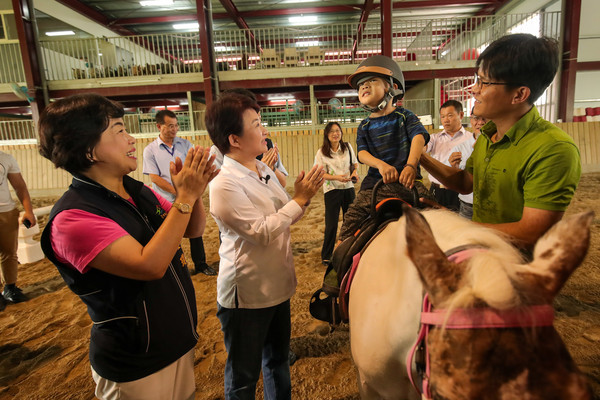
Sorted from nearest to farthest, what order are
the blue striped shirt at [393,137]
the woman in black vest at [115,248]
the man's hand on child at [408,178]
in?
the woman in black vest at [115,248] < the man's hand on child at [408,178] < the blue striped shirt at [393,137]

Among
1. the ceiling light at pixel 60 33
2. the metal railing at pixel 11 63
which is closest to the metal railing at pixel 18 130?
the metal railing at pixel 11 63

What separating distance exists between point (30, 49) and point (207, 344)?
13.7 meters

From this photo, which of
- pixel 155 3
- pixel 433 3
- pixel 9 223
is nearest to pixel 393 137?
pixel 9 223

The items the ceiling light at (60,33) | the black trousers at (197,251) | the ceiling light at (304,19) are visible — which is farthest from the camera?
the ceiling light at (304,19)

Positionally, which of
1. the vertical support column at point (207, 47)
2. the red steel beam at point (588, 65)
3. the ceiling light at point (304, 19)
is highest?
the ceiling light at point (304, 19)

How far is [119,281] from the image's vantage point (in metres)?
1.11

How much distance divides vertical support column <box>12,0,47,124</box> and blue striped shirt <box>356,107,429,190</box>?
13938 mm

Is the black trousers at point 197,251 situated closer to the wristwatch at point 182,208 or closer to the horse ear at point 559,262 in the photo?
the wristwatch at point 182,208

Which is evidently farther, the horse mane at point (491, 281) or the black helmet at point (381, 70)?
the black helmet at point (381, 70)

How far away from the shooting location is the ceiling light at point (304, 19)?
1643 centimetres

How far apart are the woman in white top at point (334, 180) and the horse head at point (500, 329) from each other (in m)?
3.26

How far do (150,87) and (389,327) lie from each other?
13.7 metres

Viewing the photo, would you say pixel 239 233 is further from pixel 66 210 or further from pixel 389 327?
pixel 389 327

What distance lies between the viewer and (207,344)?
8.75 feet
